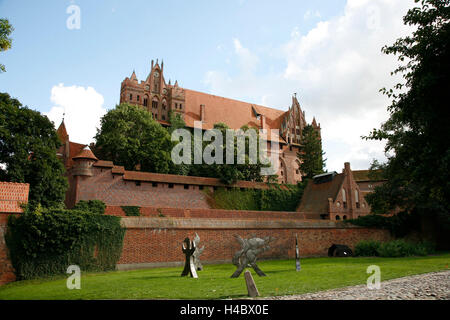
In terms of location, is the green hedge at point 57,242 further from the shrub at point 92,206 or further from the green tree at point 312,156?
the green tree at point 312,156

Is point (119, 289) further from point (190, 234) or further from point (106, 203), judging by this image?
point (106, 203)

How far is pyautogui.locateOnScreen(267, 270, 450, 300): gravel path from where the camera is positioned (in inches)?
309

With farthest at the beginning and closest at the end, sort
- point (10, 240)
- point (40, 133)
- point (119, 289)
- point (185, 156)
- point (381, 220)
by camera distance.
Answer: point (185, 156) < point (381, 220) < point (40, 133) < point (10, 240) < point (119, 289)

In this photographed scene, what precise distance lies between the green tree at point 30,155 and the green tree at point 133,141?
8.52 m

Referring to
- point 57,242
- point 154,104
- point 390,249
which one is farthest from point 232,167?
point 57,242

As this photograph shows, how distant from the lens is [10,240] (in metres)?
16.1

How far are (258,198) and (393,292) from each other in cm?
2673

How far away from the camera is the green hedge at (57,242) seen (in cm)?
1611

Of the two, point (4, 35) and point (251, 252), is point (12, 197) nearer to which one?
point (4, 35)

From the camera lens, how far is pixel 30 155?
82.9 feet

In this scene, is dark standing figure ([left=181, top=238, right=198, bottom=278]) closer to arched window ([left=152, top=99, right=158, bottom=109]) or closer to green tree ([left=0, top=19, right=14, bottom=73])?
green tree ([left=0, top=19, right=14, bottom=73])

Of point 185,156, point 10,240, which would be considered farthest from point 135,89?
point 10,240

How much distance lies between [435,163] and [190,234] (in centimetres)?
1453

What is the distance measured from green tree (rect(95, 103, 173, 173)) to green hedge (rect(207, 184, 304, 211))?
6.16 meters
